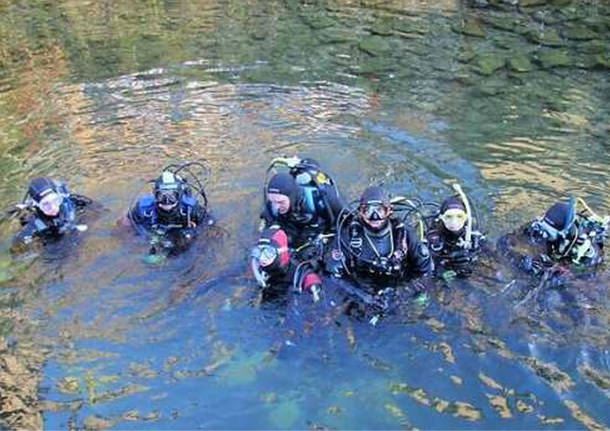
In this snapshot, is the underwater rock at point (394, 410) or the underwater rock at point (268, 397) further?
the underwater rock at point (268, 397)

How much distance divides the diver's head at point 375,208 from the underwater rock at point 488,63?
8971 mm

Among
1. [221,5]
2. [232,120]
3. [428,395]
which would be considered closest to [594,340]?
[428,395]

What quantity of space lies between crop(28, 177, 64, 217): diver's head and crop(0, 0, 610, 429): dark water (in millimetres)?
708

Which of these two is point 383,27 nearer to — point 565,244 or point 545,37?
point 545,37

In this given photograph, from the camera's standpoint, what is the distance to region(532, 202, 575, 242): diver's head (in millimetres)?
7602

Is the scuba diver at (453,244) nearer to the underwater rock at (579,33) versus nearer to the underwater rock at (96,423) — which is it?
the underwater rock at (96,423)

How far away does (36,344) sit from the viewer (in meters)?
7.46

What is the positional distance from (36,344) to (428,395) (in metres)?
4.30

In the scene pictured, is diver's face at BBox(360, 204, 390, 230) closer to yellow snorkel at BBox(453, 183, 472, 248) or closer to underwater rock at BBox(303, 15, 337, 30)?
yellow snorkel at BBox(453, 183, 472, 248)

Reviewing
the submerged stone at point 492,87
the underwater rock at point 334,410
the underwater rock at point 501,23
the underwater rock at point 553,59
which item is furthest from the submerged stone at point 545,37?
the underwater rock at point 334,410

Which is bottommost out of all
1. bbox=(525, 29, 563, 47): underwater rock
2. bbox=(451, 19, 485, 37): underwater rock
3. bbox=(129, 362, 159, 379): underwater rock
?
bbox=(129, 362, 159, 379): underwater rock

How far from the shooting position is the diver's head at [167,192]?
27.4ft

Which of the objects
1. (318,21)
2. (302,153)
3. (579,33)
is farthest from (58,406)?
(579,33)

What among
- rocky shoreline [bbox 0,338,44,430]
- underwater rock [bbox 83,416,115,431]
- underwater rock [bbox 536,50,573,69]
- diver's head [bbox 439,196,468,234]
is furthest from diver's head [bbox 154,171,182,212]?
underwater rock [bbox 536,50,573,69]
